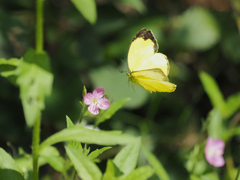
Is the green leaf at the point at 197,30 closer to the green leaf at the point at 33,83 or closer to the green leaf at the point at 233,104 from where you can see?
the green leaf at the point at 233,104

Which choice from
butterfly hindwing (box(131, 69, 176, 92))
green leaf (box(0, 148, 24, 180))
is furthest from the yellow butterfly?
green leaf (box(0, 148, 24, 180))

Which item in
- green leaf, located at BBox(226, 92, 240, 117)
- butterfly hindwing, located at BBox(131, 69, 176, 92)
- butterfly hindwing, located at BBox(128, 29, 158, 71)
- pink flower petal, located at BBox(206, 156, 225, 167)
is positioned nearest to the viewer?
butterfly hindwing, located at BBox(131, 69, 176, 92)

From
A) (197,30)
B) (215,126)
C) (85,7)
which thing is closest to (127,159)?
(85,7)

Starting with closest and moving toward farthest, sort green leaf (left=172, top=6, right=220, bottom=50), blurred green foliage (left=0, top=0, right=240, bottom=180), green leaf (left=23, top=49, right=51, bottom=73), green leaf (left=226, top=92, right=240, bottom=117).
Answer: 1. green leaf (left=23, top=49, right=51, bottom=73)
2. green leaf (left=226, top=92, right=240, bottom=117)
3. blurred green foliage (left=0, top=0, right=240, bottom=180)
4. green leaf (left=172, top=6, right=220, bottom=50)

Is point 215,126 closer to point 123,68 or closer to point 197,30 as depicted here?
point 123,68

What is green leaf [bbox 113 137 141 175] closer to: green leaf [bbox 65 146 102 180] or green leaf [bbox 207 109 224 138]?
green leaf [bbox 65 146 102 180]

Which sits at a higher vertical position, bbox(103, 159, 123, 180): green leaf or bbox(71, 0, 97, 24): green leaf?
bbox(71, 0, 97, 24): green leaf

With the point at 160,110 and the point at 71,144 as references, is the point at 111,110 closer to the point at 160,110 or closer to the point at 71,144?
the point at 71,144
